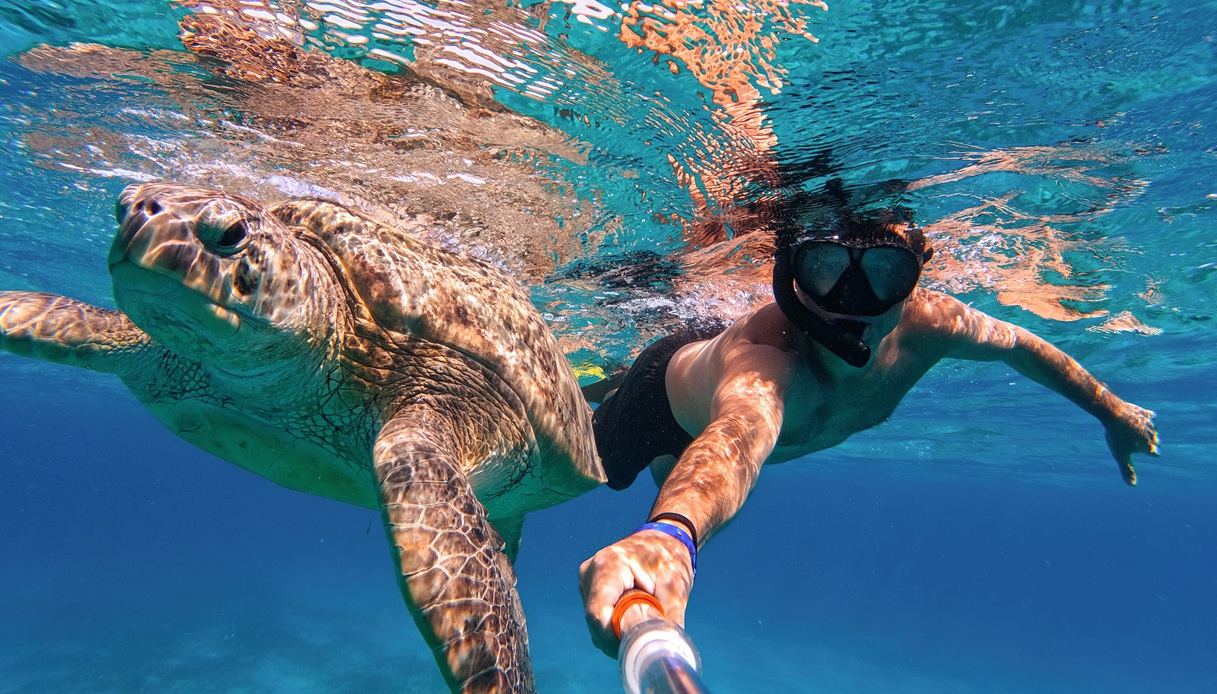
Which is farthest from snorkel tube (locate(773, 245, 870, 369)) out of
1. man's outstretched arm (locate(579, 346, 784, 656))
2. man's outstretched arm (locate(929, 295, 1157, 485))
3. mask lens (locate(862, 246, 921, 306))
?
man's outstretched arm (locate(929, 295, 1157, 485))

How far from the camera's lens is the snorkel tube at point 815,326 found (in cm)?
344

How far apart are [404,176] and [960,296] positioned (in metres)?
10.2

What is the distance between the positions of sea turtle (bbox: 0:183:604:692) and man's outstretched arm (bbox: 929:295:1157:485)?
3.00 metres

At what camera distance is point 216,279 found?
2.44m

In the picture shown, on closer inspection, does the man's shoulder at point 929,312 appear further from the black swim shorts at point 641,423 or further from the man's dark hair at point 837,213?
the man's dark hair at point 837,213

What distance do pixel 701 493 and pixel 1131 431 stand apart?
4408mm

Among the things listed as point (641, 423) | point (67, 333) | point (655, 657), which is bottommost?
point (641, 423)

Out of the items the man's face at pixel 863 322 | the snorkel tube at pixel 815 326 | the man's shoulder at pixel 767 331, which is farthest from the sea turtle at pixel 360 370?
the man's face at pixel 863 322

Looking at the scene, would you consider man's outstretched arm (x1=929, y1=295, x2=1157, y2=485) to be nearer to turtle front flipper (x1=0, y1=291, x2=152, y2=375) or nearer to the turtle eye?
the turtle eye

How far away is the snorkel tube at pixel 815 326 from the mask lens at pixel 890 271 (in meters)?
0.38

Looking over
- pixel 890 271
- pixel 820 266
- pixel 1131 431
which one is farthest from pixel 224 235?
pixel 1131 431

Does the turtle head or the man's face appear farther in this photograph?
the man's face

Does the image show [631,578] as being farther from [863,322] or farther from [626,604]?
[863,322]

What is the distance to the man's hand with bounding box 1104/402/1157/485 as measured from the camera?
440 centimetres
